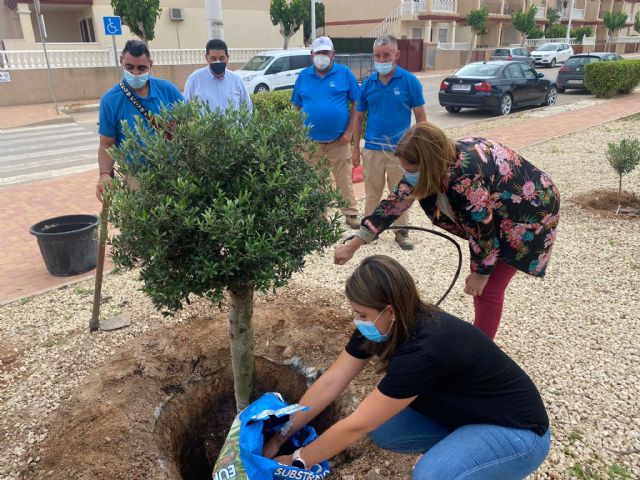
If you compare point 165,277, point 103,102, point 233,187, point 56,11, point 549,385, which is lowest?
point 549,385

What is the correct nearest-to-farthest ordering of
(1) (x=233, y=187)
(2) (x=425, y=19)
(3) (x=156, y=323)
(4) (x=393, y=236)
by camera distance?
1. (1) (x=233, y=187)
2. (3) (x=156, y=323)
3. (4) (x=393, y=236)
4. (2) (x=425, y=19)

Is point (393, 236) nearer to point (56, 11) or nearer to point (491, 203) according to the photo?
point (491, 203)

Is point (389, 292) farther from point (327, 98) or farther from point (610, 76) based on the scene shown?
point (610, 76)

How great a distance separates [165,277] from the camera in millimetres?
1941

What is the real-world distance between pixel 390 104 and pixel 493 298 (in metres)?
2.52

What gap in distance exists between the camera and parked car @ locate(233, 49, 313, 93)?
15.7 m

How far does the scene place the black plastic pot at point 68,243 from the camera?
4.39 meters

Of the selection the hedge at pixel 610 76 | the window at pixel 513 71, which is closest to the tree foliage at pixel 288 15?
the window at pixel 513 71

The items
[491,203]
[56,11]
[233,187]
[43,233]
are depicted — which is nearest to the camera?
[233,187]

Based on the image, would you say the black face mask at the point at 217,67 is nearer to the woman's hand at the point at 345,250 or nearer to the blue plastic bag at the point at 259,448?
the woman's hand at the point at 345,250

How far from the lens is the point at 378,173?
495 cm

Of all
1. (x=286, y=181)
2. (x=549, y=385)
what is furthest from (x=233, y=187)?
(x=549, y=385)

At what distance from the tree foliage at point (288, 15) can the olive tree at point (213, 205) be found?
2397 centimetres

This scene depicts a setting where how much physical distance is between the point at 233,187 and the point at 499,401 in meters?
1.33
